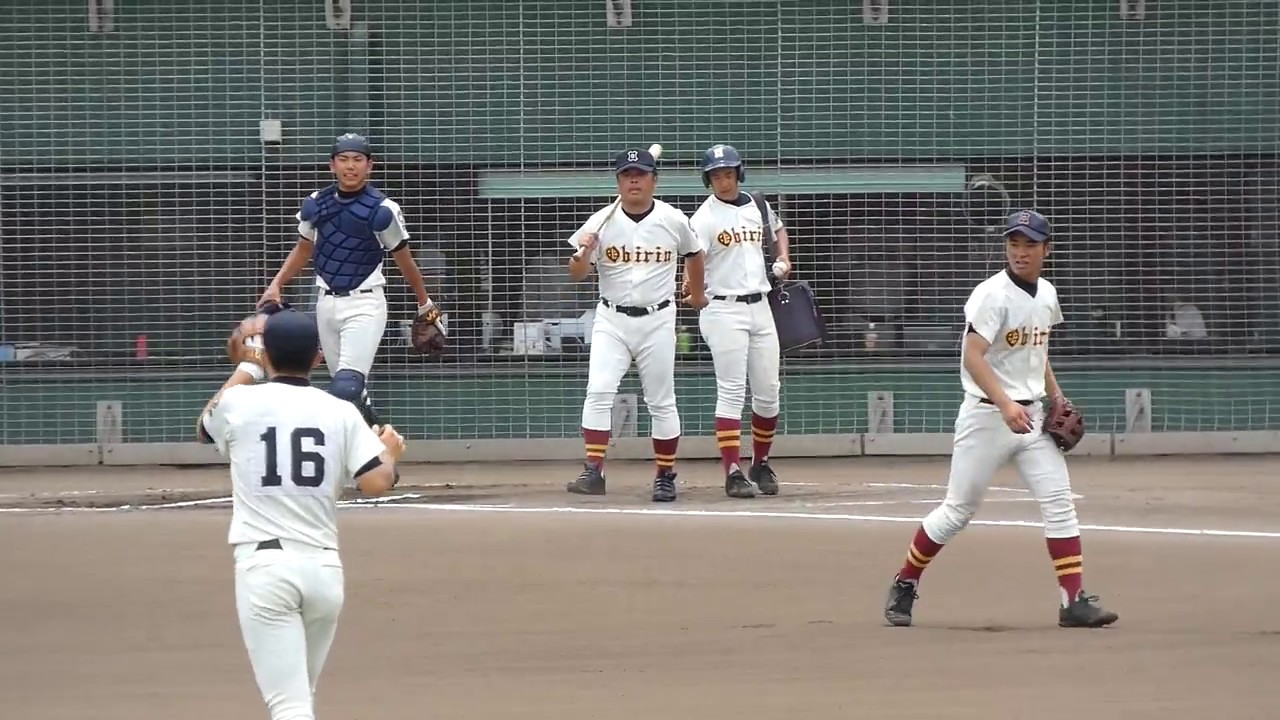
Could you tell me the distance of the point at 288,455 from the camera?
5.40 m

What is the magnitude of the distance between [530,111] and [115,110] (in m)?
3.23

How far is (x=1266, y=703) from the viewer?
21.5ft

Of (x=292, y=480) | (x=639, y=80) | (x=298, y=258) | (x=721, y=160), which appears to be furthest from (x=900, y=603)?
(x=639, y=80)

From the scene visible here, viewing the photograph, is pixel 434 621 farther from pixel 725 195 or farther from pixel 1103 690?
pixel 725 195

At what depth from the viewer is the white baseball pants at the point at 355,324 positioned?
11617 mm

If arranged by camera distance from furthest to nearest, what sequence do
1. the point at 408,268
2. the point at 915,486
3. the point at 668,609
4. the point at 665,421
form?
1. the point at 915,486
2. the point at 665,421
3. the point at 408,268
4. the point at 668,609

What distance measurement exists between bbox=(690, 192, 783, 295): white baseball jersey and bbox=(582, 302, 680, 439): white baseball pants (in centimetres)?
39

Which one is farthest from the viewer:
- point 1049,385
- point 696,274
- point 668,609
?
point 696,274

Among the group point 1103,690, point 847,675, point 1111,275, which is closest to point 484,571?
point 847,675

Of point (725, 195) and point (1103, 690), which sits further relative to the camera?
point (725, 195)

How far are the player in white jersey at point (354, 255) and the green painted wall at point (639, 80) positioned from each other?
11.7ft

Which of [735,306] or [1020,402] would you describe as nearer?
Result: [1020,402]

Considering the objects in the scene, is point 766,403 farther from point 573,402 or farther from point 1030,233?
point 1030,233

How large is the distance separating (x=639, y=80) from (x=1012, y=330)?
7391 mm
